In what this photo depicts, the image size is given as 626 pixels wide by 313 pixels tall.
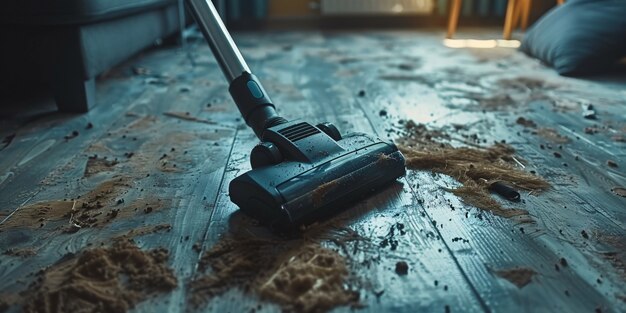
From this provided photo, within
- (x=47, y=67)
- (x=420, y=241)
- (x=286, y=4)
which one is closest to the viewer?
(x=420, y=241)

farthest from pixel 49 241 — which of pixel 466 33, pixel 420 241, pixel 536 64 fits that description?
pixel 466 33

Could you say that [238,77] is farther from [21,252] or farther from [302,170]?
[21,252]

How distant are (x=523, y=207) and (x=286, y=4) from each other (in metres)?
3.10

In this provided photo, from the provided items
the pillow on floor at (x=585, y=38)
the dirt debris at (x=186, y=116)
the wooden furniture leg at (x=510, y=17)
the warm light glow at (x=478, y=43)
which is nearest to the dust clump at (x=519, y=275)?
the dirt debris at (x=186, y=116)

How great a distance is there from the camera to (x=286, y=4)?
12.3 feet

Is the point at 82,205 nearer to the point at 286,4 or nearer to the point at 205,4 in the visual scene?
the point at 205,4

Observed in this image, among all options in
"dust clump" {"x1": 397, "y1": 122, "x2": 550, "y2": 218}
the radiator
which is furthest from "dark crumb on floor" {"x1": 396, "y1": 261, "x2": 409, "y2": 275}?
the radiator

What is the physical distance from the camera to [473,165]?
3.60 feet

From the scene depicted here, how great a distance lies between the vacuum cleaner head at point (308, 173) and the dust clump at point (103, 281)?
0.54 ft

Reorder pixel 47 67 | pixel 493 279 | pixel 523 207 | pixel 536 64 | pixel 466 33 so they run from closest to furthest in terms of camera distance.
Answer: pixel 493 279, pixel 523 207, pixel 47 67, pixel 536 64, pixel 466 33

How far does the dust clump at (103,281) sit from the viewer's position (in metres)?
0.65

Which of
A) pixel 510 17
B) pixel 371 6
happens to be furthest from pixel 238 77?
pixel 371 6

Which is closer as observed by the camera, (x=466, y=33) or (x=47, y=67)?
(x=47, y=67)

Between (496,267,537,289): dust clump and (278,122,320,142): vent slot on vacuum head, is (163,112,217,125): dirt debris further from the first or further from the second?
(496,267,537,289): dust clump
